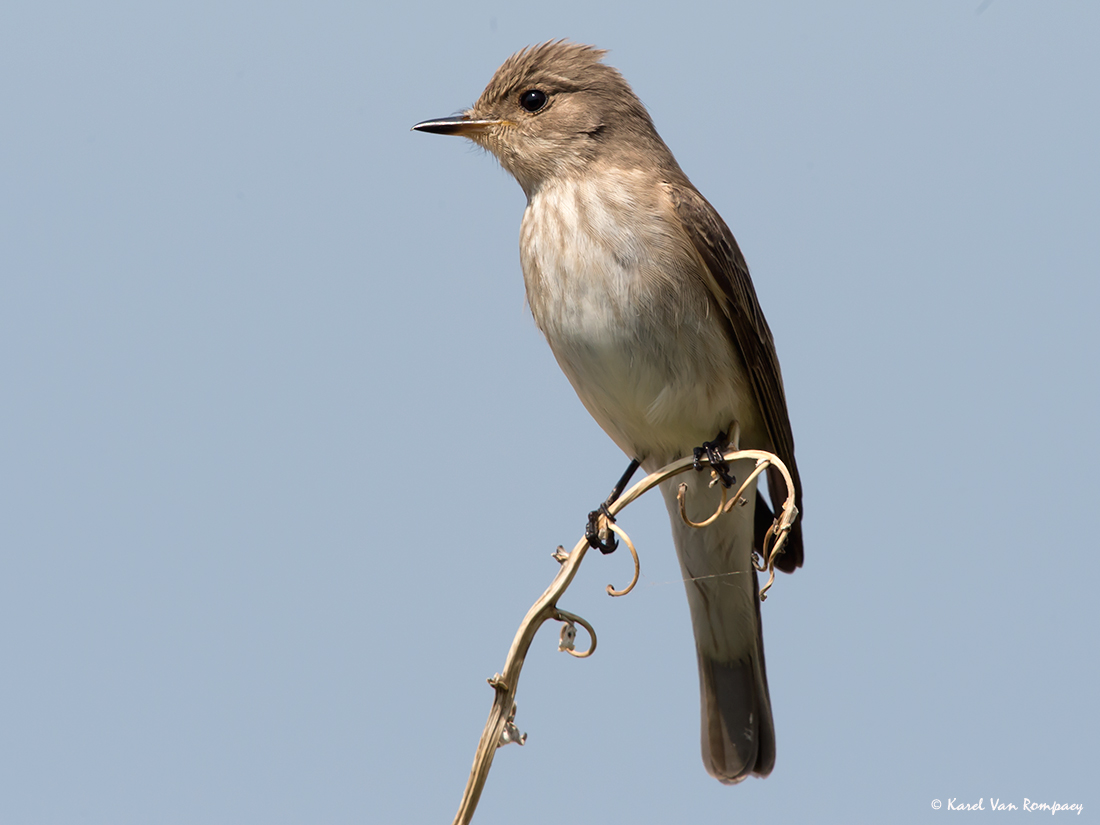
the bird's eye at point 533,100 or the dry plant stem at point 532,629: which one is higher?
the bird's eye at point 533,100

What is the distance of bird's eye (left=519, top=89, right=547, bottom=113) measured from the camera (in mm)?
3979

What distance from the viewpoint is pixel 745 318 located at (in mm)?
3934

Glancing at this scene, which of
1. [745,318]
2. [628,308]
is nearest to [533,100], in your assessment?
[628,308]

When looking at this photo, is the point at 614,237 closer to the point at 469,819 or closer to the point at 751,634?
the point at 751,634

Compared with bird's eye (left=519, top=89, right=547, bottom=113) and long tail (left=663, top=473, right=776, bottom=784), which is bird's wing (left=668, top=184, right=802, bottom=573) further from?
bird's eye (left=519, top=89, right=547, bottom=113)

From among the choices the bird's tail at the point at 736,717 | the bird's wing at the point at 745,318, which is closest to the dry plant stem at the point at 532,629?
the bird's wing at the point at 745,318

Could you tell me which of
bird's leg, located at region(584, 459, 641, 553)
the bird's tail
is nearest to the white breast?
bird's leg, located at region(584, 459, 641, 553)

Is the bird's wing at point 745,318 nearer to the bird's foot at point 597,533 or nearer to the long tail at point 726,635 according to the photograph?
the long tail at point 726,635

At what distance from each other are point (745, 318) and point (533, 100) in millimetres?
1143

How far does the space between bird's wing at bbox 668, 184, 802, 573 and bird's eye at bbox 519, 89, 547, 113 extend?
60cm

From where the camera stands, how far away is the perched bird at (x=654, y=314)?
3617 mm

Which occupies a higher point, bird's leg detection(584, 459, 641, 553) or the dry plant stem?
bird's leg detection(584, 459, 641, 553)

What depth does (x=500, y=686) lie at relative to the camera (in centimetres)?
230

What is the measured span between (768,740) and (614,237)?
2.04 m
